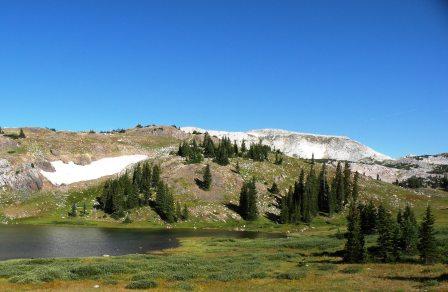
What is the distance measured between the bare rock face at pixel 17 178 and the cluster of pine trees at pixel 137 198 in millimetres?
36385

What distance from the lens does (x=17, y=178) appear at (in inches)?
7653

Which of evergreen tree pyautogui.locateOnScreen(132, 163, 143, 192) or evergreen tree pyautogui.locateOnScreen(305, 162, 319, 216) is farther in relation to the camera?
evergreen tree pyautogui.locateOnScreen(305, 162, 319, 216)

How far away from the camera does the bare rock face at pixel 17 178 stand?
19225cm

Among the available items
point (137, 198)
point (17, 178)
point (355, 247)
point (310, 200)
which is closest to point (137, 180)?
point (137, 198)

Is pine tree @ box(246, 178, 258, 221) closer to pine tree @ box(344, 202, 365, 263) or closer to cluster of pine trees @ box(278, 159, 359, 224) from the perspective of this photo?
cluster of pine trees @ box(278, 159, 359, 224)

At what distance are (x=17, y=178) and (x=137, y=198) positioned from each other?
206 ft

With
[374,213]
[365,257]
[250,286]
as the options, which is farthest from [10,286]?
[374,213]

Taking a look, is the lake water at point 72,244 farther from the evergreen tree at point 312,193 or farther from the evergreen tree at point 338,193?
the evergreen tree at point 338,193

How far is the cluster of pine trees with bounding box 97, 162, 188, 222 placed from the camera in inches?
6501

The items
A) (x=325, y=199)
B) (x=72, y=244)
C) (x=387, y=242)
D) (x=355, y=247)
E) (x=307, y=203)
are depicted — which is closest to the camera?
(x=387, y=242)

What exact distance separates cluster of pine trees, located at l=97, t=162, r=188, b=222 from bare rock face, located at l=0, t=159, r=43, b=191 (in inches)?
1432

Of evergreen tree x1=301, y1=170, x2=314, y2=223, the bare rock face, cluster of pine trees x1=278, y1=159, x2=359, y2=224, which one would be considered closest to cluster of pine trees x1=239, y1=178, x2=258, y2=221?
cluster of pine trees x1=278, y1=159, x2=359, y2=224

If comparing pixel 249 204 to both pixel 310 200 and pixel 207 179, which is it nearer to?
pixel 207 179

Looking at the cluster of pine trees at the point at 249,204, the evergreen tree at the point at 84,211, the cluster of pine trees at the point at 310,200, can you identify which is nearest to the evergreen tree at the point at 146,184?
the evergreen tree at the point at 84,211
